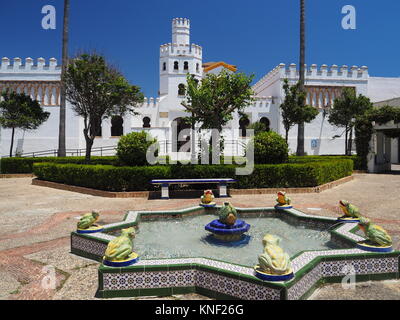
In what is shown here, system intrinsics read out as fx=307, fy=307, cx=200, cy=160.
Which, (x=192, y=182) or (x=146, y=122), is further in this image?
(x=146, y=122)

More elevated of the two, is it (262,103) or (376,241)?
(262,103)

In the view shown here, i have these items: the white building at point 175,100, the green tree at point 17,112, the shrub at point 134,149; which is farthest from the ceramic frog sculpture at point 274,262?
the white building at point 175,100

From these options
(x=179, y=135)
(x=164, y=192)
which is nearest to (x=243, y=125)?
(x=179, y=135)

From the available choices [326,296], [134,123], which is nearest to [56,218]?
[326,296]

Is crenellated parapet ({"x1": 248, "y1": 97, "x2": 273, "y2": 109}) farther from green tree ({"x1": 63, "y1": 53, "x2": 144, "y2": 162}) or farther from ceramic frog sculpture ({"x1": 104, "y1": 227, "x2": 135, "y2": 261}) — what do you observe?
ceramic frog sculpture ({"x1": 104, "y1": 227, "x2": 135, "y2": 261})

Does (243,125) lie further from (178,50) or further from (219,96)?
(219,96)

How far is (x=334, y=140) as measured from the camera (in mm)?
32094

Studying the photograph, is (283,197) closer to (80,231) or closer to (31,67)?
(80,231)

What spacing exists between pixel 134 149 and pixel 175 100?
22302mm

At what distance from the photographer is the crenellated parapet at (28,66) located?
2891 centimetres

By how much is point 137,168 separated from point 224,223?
668cm

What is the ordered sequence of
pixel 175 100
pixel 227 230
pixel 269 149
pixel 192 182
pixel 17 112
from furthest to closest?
pixel 175 100
pixel 17 112
pixel 269 149
pixel 192 182
pixel 227 230

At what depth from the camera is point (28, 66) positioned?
95.8ft

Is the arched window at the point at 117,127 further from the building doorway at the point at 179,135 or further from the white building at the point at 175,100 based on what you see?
the building doorway at the point at 179,135
